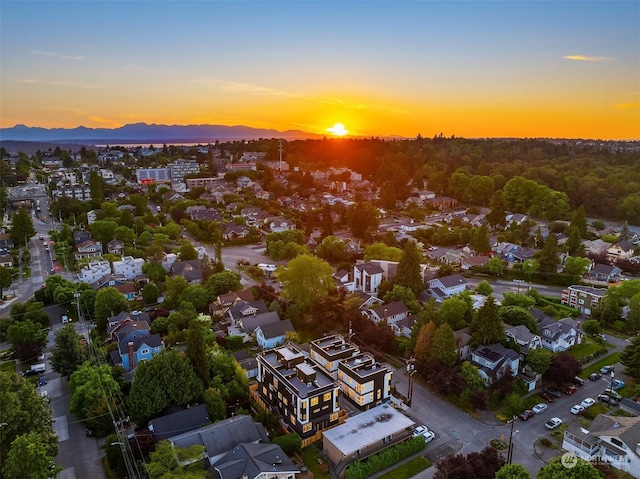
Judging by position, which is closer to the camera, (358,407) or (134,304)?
(358,407)

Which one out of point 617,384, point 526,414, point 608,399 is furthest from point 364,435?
point 617,384

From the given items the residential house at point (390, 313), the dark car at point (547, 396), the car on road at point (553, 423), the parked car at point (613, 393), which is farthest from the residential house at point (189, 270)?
the parked car at point (613, 393)

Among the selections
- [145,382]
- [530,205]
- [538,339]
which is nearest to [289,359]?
[145,382]

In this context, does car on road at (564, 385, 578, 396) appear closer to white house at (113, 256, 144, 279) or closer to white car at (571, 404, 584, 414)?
white car at (571, 404, 584, 414)

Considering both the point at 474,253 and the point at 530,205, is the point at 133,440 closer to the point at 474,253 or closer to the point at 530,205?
the point at 474,253

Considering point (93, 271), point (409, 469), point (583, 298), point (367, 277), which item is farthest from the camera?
point (93, 271)

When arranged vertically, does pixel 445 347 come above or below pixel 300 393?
above

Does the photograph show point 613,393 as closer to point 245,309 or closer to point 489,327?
point 489,327
